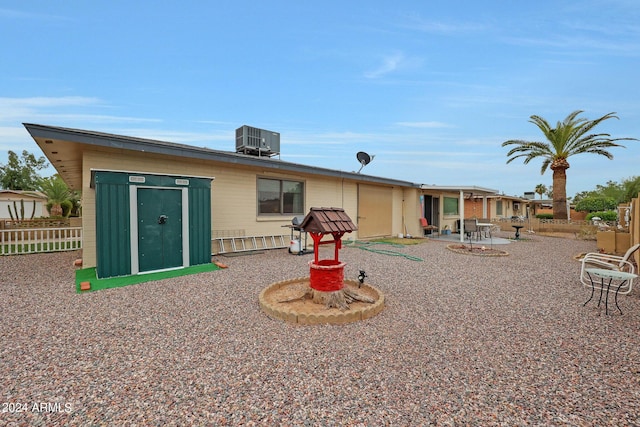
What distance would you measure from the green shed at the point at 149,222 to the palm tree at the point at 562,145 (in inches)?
734

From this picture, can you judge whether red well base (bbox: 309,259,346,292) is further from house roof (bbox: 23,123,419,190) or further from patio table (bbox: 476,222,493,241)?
patio table (bbox: 476,222,493,241)

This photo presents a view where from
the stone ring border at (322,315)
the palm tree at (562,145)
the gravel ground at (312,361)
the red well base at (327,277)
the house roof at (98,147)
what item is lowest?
the gravel ground at (312,361)

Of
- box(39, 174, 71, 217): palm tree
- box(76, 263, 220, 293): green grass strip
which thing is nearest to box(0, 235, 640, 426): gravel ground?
box(76, 263, 220, 293): green grass strip

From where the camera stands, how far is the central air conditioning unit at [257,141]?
33.2 feet

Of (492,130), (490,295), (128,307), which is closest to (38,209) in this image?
(128,307)

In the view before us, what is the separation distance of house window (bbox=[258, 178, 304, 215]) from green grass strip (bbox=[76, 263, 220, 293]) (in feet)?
10.5

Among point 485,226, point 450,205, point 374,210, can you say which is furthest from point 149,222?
point 450,205

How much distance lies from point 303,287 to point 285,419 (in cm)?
301

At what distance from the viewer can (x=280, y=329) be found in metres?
3.22

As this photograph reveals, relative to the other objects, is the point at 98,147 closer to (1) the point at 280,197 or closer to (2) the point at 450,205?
(1) the point at 280,197

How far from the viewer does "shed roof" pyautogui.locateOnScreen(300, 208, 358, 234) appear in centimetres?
380

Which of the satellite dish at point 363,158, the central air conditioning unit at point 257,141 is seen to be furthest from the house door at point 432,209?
the central air conditioning unit at point 257,141

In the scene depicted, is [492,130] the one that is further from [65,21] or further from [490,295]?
[65,21]

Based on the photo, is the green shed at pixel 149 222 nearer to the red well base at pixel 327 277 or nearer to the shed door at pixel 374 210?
the red well base at pixel 327 277
